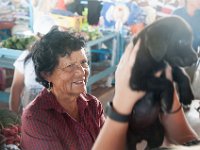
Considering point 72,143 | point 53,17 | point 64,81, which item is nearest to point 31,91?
point 64,81

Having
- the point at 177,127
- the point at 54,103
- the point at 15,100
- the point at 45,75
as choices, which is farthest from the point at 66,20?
the point at 177,127

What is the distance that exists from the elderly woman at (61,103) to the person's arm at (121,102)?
71cm

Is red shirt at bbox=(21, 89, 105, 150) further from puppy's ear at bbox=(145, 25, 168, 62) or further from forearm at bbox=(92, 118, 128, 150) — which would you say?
puppy's ear at bbox=(145, 25, 168, 62)

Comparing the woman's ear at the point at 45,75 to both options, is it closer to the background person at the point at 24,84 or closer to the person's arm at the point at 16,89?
the background person at the point at 24,84

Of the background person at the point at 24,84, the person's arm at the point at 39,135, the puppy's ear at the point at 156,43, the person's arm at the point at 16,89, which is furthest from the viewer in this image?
the person's arm at the point at 16,89

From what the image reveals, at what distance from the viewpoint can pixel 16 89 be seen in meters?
2.09

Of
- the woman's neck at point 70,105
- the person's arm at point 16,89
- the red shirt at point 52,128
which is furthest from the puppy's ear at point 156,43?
the person's arm at point 16,89

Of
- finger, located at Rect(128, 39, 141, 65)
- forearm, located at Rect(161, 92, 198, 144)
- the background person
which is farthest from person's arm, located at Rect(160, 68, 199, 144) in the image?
the background person

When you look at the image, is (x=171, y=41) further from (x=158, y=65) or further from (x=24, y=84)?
(x=24, y=84)

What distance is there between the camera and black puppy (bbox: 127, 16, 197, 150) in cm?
41

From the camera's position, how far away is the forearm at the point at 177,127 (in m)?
0.50

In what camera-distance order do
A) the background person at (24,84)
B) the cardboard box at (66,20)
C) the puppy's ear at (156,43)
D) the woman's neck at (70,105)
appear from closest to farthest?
the puppy's ear at (156,43)
the woman's neck at (70,105)
the background person at (24,84)
the cardboard box at (66,20)

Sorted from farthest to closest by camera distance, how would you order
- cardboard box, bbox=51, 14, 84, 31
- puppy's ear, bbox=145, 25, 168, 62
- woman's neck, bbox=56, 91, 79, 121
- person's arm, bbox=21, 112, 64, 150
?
cardboard box, bbox=51, 14, 84, 31 < woman's neck, bbox=56, 91, 79, 121 < person's arm, bbox=21, 112, 64, 150 < puppy's ear, bbox=145, 25, 168, 62

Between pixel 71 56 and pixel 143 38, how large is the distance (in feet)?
3.07
